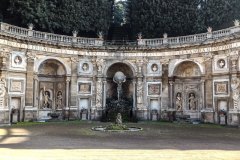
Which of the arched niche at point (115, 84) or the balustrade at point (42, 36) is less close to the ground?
the balustrade at point (42, 36)

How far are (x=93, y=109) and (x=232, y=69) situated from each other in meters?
16.4

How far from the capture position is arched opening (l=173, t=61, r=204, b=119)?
33.0m

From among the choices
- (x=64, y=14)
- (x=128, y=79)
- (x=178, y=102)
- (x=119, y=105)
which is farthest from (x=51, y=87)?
(x=178, y=102)

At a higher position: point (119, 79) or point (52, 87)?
point (119, 79)

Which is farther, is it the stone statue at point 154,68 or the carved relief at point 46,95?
the stone statue at point 154,68

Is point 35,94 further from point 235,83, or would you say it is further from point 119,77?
point 235,83

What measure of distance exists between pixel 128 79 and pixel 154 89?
406 centimetres

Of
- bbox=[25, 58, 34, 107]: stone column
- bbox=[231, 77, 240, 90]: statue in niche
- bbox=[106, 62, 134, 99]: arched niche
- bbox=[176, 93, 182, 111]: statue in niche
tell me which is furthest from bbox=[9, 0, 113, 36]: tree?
bbox=[231, 77, 240, 90]: statue in niche

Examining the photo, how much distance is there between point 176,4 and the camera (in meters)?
35.7

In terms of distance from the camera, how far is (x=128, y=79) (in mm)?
36469

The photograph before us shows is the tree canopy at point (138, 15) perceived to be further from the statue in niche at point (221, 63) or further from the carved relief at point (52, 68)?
the statue in niche at point (221, 63)

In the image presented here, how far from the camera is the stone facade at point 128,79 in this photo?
2989cm

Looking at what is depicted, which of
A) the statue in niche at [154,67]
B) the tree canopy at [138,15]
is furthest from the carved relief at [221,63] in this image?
the statue in niche at [154,67]

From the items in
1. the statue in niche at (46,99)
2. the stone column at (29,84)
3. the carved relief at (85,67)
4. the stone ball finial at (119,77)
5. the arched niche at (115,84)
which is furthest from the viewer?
the arched niche at (115,84)
